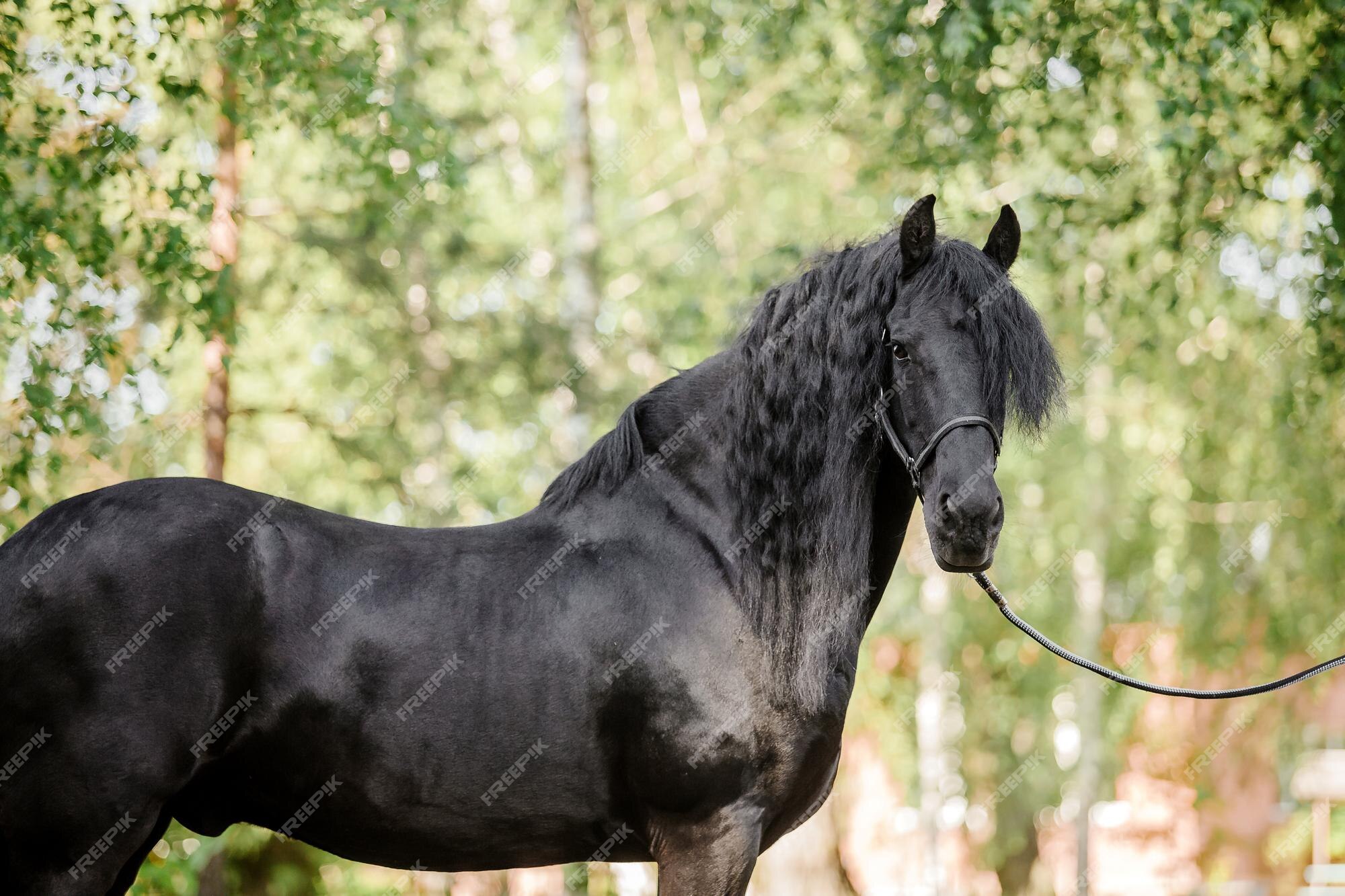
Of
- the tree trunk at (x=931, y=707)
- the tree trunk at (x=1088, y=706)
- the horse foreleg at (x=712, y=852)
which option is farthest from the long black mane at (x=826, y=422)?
the tree trunk at (x=1088, y=706)

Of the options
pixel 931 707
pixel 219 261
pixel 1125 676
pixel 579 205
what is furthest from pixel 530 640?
pixel 931 707

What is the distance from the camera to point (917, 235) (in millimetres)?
3098

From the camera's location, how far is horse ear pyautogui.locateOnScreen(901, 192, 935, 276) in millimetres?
3068

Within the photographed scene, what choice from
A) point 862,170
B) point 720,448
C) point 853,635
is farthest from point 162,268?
point 862,170

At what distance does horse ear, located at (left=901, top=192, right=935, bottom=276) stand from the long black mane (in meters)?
0.03

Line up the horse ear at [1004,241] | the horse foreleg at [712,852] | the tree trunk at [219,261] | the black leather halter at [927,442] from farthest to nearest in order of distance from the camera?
the tree trunk at [219,261], the horse ear at [1004,241], the horse foreleg at [712,852], the black leather halter at [927,442]

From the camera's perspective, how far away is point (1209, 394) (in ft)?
42.1

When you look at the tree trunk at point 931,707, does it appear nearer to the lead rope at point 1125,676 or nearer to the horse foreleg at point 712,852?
the lead rope at point 1125,676

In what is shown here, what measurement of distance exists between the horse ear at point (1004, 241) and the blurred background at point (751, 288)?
584 millimetres

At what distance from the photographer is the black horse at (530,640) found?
2.87 meters

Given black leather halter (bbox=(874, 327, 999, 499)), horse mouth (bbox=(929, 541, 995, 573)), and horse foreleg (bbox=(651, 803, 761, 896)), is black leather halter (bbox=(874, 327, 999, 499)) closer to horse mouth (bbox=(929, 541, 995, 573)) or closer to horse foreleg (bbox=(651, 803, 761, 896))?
horse mouth (bbox=(929, 541, 995, 573))

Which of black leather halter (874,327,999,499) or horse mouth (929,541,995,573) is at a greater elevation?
black leather halter (874,327,999,499)

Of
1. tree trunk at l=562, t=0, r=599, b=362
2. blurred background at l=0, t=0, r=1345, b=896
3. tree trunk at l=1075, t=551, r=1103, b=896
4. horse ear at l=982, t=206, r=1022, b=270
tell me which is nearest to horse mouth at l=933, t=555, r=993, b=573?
blurred background at l=0, t=0, r=1345, b=896

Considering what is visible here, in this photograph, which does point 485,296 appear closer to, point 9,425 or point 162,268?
point 9,425
